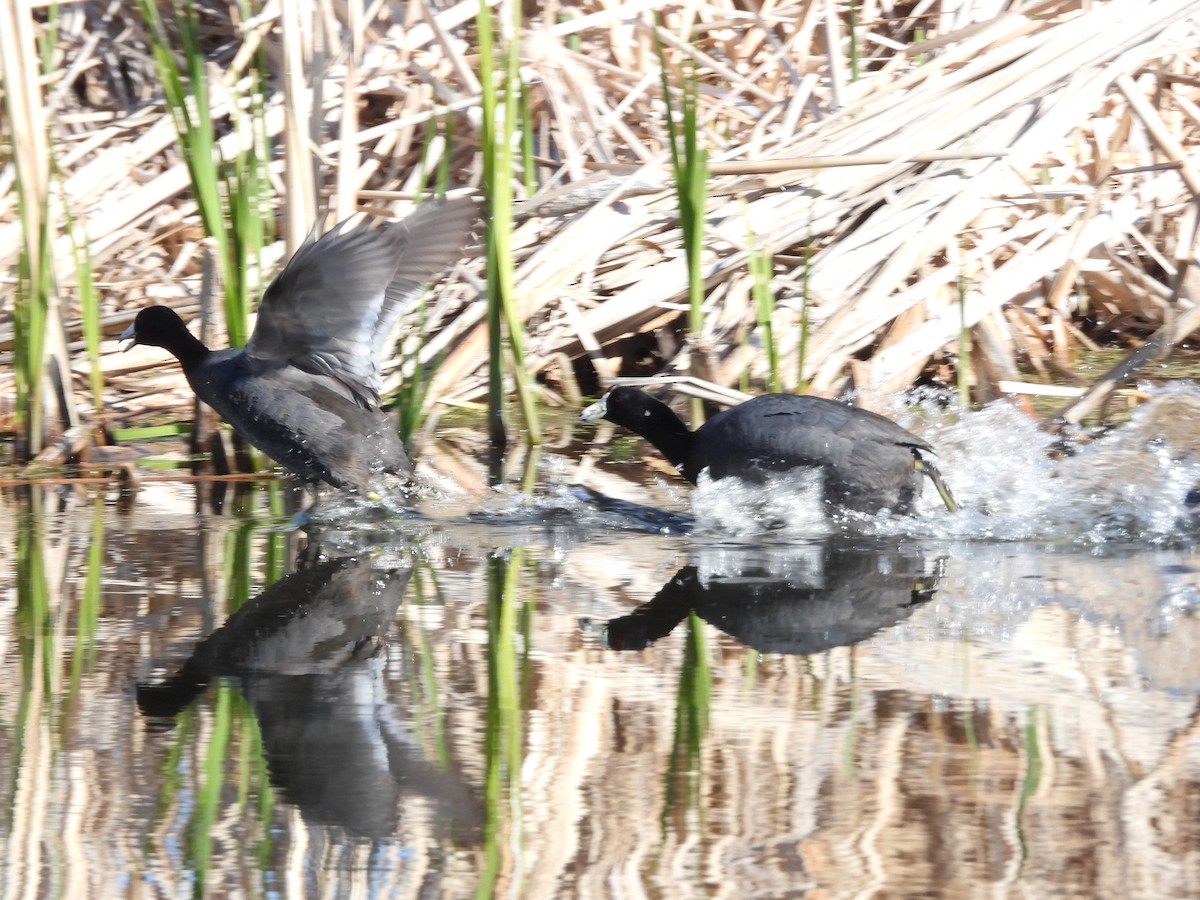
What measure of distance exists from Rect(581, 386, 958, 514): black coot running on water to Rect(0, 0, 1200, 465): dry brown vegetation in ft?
2.57

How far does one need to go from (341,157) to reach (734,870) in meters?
3.29

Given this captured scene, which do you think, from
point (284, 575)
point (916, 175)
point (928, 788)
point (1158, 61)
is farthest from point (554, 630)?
point (1158, 61)

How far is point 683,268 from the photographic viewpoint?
495 centimetres

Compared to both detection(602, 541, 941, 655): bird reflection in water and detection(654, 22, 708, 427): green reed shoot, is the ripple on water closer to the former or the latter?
detection(602, 541, 941, 655): bird reflection in water

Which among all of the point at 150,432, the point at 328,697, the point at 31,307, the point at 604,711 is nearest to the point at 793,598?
the point at 604,711

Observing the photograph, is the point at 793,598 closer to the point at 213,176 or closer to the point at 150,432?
the point at 213,176

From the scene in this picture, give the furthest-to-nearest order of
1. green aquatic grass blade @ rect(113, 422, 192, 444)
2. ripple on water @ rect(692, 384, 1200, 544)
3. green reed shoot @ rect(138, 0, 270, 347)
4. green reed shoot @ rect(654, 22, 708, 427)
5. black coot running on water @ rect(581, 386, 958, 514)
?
green aquatic grass blade @ rect(113, 422, 192, 444) → green reed shoot @ rect(654, 22, 708, 427) → green reed shoot @ rect(138, 0, 270, 347) → black coot running on water @ rect(581, 386, 958, 514) → ripple on water @ rect(692, 384, 1200, 544)

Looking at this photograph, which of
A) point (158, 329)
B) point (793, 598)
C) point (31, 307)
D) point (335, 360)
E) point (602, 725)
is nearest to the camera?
point (602, 725)

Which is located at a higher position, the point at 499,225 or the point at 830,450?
the point at 499,225

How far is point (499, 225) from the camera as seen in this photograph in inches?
163

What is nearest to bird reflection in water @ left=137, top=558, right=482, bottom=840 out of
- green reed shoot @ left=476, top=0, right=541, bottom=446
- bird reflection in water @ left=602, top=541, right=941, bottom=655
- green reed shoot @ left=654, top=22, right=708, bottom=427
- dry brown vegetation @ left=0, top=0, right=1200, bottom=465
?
bird reflection in water @ left=602, top=541, right=941, bottom=655

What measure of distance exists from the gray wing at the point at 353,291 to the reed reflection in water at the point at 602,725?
0.72 meters

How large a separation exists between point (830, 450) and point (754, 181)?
1693mm

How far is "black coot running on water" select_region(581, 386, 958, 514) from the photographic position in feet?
11.7
